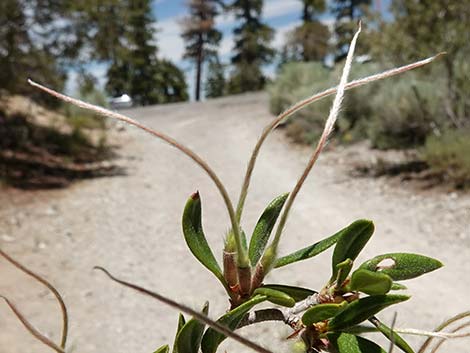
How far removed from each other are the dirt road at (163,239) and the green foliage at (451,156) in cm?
25

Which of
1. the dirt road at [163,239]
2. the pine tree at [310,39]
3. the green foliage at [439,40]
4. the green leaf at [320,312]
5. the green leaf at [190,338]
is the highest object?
the pine tree at [310,39]

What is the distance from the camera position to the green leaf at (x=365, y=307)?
281 mm

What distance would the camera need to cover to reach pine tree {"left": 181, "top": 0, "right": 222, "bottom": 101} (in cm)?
2373

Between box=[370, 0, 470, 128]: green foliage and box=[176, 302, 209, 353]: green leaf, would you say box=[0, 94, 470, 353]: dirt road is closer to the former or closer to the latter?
box=[370, 0, 470, 128]: green foliage

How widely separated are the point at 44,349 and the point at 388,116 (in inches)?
217

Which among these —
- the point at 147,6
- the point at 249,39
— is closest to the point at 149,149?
the point at 147,6

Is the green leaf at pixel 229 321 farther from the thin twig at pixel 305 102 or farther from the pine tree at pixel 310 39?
the pine tree at pixel 310 39

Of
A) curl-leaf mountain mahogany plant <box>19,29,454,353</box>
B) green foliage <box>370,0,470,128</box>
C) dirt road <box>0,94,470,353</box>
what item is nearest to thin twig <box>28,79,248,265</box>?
curl-leaf mountain mahogany plant <box>19,29,454,353</box>

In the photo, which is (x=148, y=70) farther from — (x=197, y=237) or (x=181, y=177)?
(x=197, y=237)

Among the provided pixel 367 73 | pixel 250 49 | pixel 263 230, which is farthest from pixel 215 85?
pixel 263 230

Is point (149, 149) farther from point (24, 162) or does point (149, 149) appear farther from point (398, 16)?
point (398, 16)

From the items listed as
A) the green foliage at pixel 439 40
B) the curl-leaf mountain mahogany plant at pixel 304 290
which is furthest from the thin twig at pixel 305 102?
the green foliage at pixel 439 40

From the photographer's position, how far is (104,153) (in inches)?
356

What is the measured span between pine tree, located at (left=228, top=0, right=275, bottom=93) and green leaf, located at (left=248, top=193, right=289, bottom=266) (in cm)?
2344
